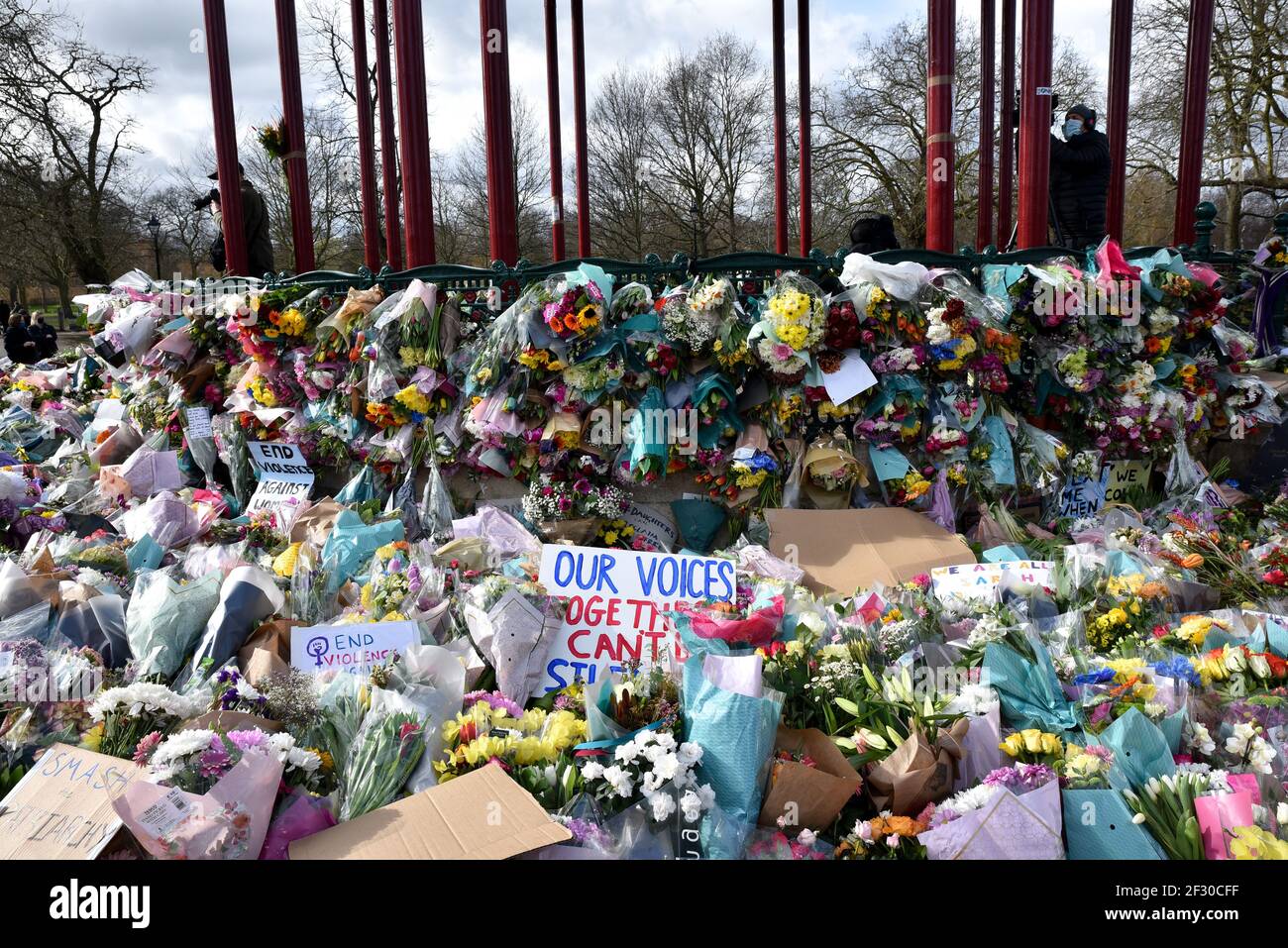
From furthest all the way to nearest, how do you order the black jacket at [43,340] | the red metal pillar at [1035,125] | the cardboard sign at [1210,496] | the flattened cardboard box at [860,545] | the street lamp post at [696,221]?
the street lamp post at [696,221] < the black jacket at [43,340] < the red metal pillar at [1035,125] < the cardboard sign at [1210,496] < the flattened cardboard box at [860,545]

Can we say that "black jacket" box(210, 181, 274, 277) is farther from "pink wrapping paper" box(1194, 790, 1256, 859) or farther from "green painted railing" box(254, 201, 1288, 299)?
"pink wrapping paper" box(1194, 790, 1256, 859)

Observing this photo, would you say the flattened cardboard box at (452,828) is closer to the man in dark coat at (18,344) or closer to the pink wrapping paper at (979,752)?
the pink wrapping paper at (979,752)

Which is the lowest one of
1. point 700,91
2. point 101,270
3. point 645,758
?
point 645,758

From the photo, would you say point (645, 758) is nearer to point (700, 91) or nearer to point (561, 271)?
point (561, 271)

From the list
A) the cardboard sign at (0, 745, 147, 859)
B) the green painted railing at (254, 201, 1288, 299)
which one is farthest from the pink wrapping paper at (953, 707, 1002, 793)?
the green painted railing at (254, 201, 1288, 299)

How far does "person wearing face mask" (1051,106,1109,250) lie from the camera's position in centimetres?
702

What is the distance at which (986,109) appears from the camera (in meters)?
10.1

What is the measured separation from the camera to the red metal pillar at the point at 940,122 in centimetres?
591

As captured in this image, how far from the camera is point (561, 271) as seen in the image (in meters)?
5.11

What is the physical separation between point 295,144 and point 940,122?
220 inches

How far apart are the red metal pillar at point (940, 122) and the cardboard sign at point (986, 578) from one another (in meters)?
2.86

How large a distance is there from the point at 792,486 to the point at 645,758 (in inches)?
105

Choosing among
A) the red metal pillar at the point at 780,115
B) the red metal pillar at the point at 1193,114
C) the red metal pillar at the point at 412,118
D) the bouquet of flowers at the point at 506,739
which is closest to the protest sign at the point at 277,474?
the red metal pillar at the point at 412,118

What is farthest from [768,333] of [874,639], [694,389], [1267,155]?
[1267,155]
